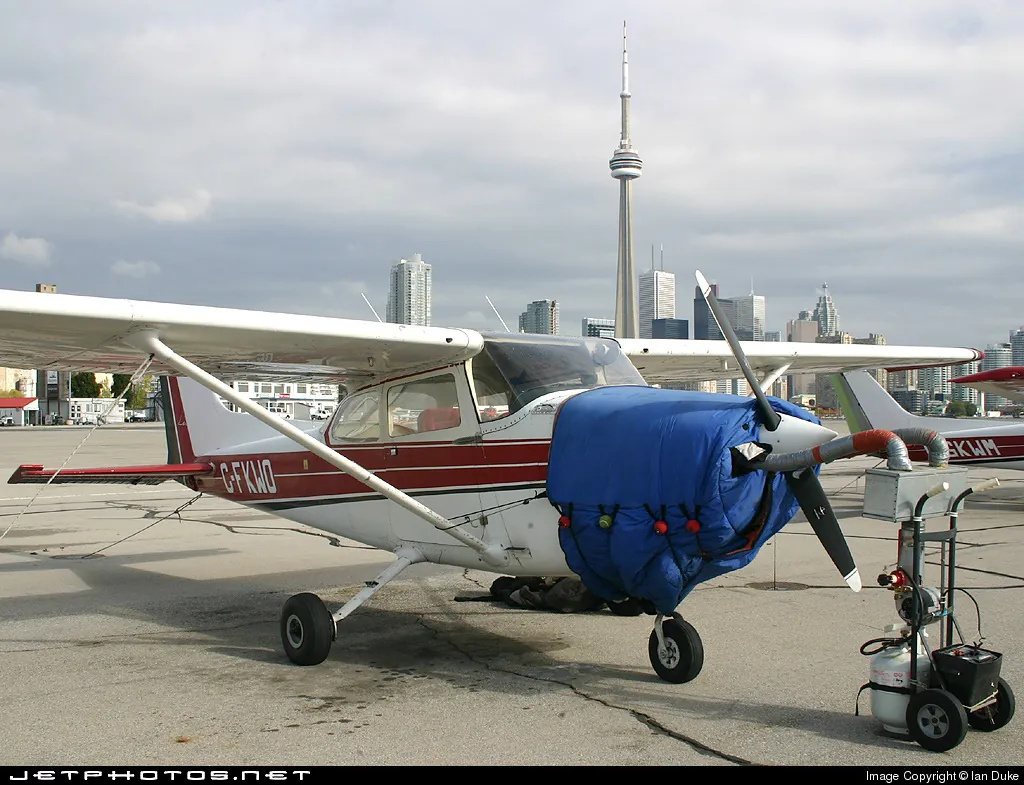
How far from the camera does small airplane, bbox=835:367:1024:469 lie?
16.7 metres

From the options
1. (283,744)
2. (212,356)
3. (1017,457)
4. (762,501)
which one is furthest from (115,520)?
(1017,457)

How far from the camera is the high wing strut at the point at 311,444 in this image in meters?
5.66

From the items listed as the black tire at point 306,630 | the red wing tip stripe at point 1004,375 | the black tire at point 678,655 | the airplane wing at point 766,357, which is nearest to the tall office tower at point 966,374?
the red wing tip stripe at point 1004,375

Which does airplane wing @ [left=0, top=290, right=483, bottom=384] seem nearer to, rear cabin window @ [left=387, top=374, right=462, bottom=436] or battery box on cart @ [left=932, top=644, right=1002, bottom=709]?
rear cabin window @ [left=387, top=374, right=462, bottom=436]

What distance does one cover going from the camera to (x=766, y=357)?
849 cm

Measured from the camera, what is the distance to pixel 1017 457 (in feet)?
54.4

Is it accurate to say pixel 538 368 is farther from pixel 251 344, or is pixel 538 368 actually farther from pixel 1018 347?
pixel 1018 347

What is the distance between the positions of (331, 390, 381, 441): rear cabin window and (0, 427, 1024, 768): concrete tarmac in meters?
1.54

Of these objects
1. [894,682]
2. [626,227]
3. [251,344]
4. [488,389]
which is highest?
[626,227]

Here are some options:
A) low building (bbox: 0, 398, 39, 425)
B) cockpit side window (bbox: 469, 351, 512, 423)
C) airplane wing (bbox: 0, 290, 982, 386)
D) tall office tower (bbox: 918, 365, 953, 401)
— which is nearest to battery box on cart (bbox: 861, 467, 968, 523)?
cockpit side window (bbox: 469, 351, 512, 423)

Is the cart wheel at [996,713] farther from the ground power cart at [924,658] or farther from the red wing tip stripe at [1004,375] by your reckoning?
the red wing tip stripe at [1004,375]

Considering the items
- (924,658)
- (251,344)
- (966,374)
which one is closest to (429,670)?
(251,344)

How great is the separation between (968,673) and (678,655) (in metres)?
1.74

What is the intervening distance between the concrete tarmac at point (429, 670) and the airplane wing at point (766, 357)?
2194 millimetres
